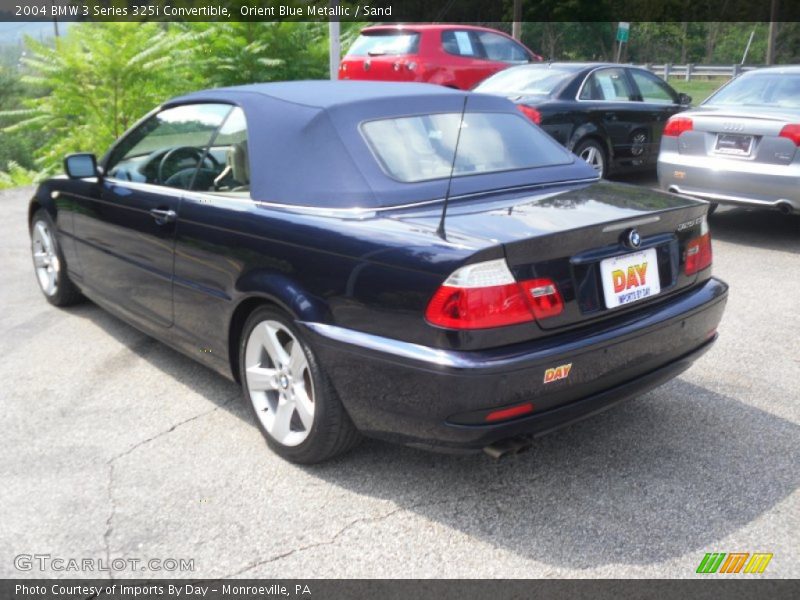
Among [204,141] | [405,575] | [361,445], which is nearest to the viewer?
[405,575]

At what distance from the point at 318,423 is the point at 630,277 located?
1342 mm

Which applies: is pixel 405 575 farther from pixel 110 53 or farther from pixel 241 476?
pixel 110 53

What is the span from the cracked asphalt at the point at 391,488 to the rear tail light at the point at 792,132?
275 centimetres

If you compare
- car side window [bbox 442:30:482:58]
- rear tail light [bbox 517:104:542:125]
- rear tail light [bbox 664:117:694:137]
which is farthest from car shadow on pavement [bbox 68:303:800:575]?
car side window [bbox 442:30:482:58]

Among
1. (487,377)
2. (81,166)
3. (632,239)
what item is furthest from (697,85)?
(487,377)

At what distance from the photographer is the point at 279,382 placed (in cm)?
360

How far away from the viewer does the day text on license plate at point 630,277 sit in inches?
126

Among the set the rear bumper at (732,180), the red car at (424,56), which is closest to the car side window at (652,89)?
the rear bumper at (732,180)

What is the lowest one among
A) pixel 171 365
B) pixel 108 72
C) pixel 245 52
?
pixel 171 365

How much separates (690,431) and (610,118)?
620cm

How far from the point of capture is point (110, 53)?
44.1 ft

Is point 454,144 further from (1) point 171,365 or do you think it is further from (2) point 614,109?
(2) point 614,109

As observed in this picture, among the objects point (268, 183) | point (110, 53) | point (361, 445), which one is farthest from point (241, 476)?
point (110, 53)

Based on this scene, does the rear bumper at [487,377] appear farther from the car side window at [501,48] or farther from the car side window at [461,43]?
the car side window at [501,48]
